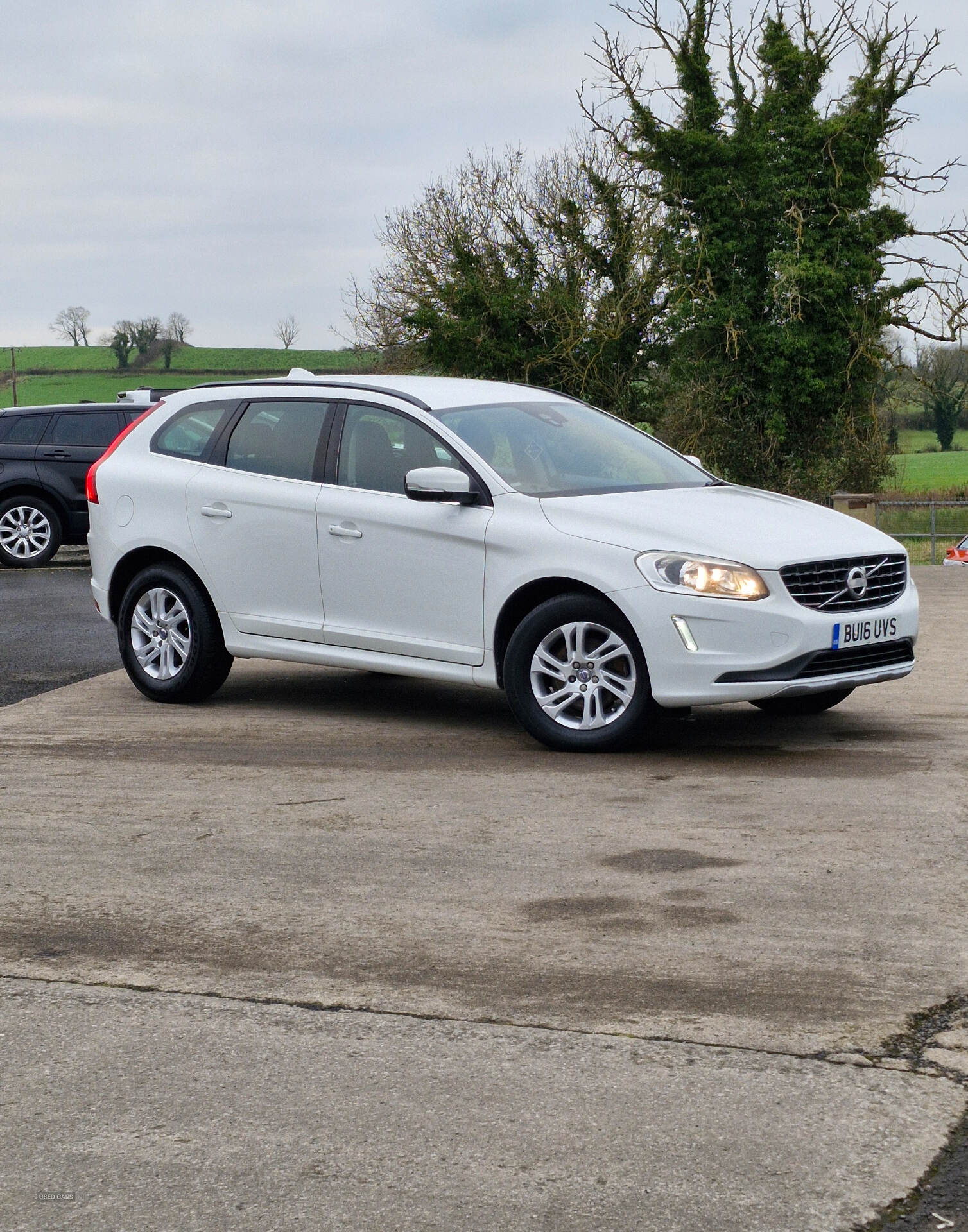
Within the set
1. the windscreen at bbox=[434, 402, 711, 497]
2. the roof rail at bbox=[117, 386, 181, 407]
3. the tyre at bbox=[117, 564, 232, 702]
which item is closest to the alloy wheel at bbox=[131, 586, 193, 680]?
the tyre at bbox=[117, 564, 232, 702]

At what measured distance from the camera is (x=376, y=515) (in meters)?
8.05

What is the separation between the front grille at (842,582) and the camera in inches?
280

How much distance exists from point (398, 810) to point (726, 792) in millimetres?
1349

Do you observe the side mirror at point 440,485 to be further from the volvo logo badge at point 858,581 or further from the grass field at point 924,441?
the grass field at point 924,441

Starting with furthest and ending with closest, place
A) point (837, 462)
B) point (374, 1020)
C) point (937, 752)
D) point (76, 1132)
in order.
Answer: point (837, 462) → point (937, 752) → point (374, 1020) → point (76, 1132)

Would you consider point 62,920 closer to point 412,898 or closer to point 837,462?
point 412,898

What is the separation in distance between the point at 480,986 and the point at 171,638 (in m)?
5.29

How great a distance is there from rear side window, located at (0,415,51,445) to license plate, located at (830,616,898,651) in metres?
14.5

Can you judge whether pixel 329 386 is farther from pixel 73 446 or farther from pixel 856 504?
pixel 856 504

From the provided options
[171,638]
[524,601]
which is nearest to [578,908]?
[524,601]

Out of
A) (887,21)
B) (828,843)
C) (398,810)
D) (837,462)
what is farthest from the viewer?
(837,462)

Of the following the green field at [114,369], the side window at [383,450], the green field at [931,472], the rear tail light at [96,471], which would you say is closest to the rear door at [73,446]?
the rear tail light at [96,471]

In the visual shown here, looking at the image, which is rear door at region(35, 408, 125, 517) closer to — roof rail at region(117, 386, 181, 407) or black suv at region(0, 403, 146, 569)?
black suv at region(0, 403, 146, 569)

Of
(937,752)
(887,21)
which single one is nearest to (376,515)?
(937,752)
